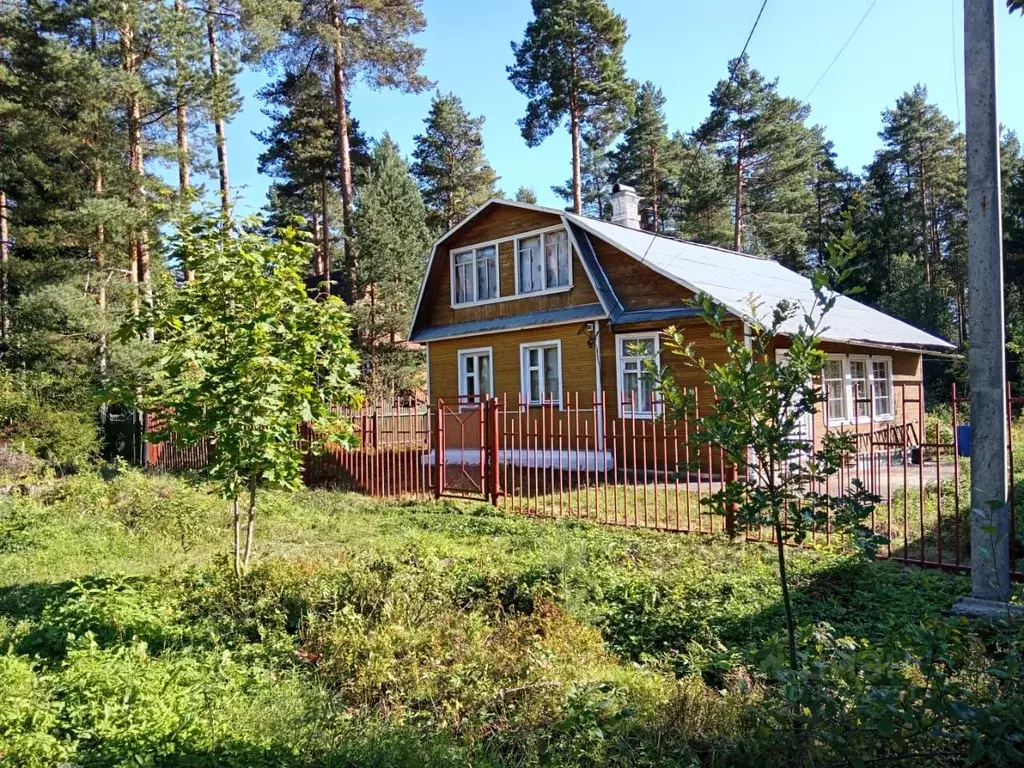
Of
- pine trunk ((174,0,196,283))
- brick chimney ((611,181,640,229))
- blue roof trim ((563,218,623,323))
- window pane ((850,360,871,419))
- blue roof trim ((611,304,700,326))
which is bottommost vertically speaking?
window pane ((850,360,871,419))

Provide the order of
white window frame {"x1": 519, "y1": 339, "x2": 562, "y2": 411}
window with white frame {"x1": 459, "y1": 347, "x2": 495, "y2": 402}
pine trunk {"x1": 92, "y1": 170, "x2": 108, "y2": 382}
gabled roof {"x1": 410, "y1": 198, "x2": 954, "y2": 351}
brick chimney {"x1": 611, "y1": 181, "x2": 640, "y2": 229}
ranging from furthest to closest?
brick chimney {"x1": 611, "y1": 181, "x2": 640, "y2": 229} < pine trunk {"x1": 92, "y1": 170, "x2": 108, "y2": 382} < window with white frame {"x1": 459, "y1": 347, "x2": 495, "y2": 402} < white window frame {"x1": 519, "y1": 339, "x2": 562, "y2": 411} < gabled roof {"x1": 410, "y1": 198, "x2": 954, "y2": 351}

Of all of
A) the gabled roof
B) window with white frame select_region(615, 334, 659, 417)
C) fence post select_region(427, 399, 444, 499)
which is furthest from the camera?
window with white frame select_region(615, 334, 659, 417)

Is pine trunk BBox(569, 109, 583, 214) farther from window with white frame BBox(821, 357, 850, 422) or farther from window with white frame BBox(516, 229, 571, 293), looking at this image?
window with white frame BBox(821, 357, 850, 422)

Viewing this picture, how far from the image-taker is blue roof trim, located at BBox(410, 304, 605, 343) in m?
15.5

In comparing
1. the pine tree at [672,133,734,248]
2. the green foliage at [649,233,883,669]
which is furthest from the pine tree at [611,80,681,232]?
the green foliage at [649,233,883,669]

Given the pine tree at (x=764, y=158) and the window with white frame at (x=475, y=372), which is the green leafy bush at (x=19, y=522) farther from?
the pine tree at (x=764, y=158)

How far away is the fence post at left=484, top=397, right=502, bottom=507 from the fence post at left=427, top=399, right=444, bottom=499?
35.2 inches

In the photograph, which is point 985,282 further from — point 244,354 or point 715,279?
point 715,279

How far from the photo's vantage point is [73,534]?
866cm

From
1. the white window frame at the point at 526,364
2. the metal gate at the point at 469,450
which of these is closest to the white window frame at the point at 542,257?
the white window frame at the point at 526,364

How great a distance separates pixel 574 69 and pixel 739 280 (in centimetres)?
1498

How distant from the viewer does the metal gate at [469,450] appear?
10930 millimetres

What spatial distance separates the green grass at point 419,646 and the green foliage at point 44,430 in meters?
8.02

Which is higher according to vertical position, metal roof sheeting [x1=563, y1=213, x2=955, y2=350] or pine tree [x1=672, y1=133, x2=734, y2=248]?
pine tree [x1=672, y1=133, x2=734, y2=248]
